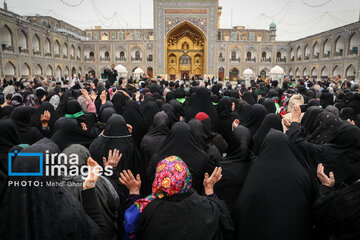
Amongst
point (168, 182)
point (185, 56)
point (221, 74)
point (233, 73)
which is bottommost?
point (168, 182)

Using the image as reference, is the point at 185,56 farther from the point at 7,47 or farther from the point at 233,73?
the point at 7,47

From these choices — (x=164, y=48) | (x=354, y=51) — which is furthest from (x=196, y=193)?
(x=164, y=48)

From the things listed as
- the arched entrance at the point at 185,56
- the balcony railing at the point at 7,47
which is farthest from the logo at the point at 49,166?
the arched entrance at the point at 185,56

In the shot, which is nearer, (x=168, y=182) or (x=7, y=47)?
(x=168, y=182)

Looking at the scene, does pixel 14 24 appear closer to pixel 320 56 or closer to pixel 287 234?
pixel 287 234

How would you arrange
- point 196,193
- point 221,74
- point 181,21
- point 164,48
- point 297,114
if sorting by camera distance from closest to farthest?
point 196,193, point 297,114, point 181,21, point 164,48, point 221,74

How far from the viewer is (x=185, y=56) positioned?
27.5m

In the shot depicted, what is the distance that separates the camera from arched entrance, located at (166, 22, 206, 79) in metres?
27.1

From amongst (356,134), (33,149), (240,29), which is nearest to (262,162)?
(356,134)

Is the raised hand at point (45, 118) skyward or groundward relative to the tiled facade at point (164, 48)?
groundward

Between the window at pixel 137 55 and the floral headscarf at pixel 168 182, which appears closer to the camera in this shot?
the floral headscarf at pixel 168 182

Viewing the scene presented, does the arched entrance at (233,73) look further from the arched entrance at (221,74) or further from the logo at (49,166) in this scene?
the logo at (49,166)

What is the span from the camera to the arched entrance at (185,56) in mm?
27109

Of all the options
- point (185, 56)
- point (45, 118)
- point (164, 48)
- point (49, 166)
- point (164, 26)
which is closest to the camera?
point (49, 166)
